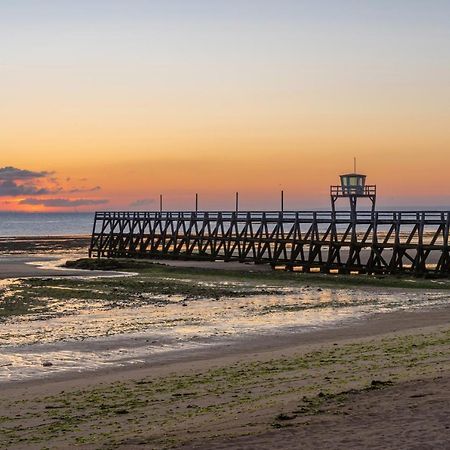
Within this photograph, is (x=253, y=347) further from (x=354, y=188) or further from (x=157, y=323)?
(x=354, y=188)

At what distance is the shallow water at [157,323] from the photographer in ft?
47.6

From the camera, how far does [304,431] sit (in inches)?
311

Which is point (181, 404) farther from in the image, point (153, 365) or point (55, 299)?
point (55, 299)

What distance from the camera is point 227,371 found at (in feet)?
40.3

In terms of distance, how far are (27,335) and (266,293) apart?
11336 millimetres

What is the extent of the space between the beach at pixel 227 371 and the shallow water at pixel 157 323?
4 cm

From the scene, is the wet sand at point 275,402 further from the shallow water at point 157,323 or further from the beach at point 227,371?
the shallow water at point 157,323

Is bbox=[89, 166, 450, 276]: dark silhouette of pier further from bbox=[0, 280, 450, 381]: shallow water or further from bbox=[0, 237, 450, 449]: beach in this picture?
bbox=[0, 237, 450, 449]: beach

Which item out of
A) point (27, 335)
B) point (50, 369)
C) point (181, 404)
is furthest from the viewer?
point (27, 335)

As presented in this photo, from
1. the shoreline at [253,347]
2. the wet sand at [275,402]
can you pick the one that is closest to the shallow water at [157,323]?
the shoreline at [253,347]

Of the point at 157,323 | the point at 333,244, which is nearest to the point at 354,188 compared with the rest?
the point at 333,244

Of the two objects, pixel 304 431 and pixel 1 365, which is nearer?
pixel 304 431

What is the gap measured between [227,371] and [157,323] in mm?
7307

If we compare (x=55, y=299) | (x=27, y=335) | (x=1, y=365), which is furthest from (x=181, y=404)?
(x=55, y=299)
